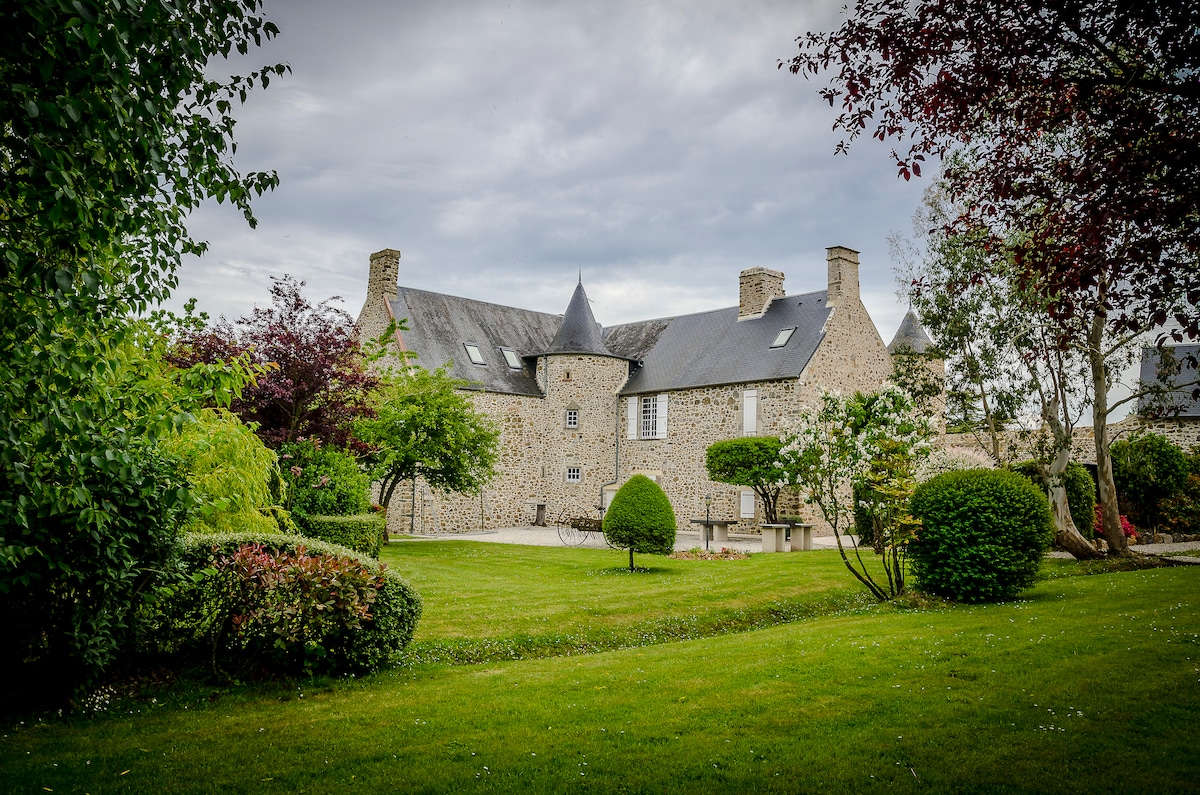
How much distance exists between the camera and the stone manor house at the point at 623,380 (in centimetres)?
2591

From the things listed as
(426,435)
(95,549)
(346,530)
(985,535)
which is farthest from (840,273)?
(95,549)

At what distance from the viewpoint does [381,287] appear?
28.0 meters

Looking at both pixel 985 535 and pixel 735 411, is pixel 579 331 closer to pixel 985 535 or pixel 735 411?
pixel 735 411

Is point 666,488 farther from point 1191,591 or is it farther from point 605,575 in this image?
point 1191,591

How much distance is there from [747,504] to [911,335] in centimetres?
951

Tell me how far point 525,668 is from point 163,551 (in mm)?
3483

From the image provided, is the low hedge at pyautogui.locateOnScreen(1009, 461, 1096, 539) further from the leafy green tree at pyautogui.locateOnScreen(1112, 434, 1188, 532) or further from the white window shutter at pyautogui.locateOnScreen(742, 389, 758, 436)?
the white window shutter at pyautogui.locateOnScreen(742, 389, 758, 436)

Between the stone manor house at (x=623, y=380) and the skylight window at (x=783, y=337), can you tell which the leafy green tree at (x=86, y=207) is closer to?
the stone manor house at (x=623, y=380)

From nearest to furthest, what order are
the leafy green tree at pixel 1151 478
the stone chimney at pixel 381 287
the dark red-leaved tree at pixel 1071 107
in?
the dark red-leaved tree at pixel 1071 107
the leafy green tree at pixel 1151 478
the stone chimney at pixel 381 287

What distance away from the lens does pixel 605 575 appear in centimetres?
1480

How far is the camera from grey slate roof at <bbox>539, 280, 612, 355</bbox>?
2955 cm

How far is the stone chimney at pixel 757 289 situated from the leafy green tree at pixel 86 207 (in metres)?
24.5

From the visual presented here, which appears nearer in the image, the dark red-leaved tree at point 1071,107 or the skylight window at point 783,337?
the dark red-leaved tree at point 1071,107

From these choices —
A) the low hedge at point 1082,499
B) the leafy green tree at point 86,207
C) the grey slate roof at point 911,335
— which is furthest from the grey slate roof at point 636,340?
the leafy green tree at point 86,207
